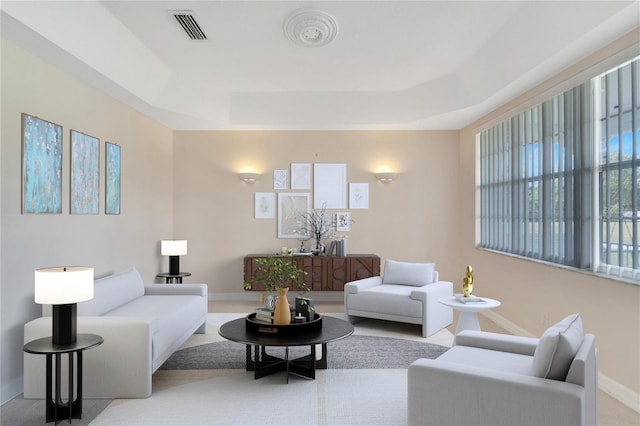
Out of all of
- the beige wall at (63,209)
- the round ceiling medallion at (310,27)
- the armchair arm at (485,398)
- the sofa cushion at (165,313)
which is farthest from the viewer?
the round ceiling medallion at (310,27)

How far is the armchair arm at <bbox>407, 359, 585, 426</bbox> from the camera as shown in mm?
2074

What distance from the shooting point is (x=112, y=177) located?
4.97 m

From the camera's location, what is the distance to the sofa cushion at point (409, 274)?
18.0 feet

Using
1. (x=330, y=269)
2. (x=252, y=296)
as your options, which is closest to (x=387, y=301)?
(x=330, y=269)

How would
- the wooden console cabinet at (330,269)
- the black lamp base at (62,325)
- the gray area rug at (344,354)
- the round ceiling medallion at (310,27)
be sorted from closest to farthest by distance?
1. the black lamp base at (62,325)
2. the round ceiling medallion at (310,27)
3. the gray area rug at (344,354)
4. the wooden console cabinet at (330,269)

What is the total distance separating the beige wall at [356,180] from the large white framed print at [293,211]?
167 millimetres

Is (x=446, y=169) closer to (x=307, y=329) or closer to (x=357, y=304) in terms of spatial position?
(x=357, y=304)

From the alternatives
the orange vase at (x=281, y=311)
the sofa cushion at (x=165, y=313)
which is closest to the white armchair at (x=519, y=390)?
the orange vase at (x=281, y=311)

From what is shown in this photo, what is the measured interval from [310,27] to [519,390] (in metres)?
3.32

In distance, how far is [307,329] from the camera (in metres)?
3.70

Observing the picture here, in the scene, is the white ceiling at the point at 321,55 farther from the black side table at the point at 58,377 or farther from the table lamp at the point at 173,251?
the black side table at the point at 58,377

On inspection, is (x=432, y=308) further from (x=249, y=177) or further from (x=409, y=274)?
(x=249, y=177)

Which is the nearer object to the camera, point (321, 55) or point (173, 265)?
point (321, 55)

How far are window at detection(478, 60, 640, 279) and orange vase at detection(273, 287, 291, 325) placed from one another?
2.58 m
